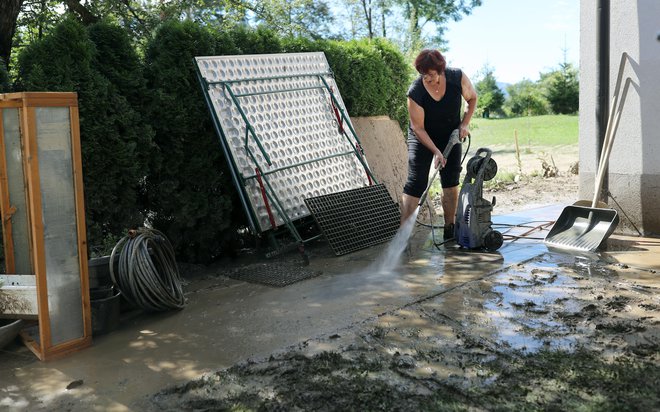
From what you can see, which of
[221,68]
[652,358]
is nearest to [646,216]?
[652,358]

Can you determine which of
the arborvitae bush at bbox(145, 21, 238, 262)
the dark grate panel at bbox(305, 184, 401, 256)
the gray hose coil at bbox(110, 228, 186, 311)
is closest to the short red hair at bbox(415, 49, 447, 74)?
the dark grate panel at bbox(305, 184, 401, 256)

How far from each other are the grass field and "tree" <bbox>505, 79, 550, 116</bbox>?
4697 millimetres

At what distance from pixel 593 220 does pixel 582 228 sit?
0.13 meters

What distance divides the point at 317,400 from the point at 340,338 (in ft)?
2.58

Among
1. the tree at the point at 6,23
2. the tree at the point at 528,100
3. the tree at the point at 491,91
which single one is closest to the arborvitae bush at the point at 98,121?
the tree at the point at 6,23

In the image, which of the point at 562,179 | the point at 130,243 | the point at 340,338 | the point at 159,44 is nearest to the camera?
the point at 340,338

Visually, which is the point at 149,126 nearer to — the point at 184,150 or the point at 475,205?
the point at 184,150

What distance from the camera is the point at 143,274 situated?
3.98m

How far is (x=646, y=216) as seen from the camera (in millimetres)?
5934

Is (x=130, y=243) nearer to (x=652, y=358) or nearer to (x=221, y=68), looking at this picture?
(x=221, y=68)

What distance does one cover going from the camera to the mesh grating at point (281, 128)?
5570 mm

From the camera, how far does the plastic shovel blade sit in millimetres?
5355

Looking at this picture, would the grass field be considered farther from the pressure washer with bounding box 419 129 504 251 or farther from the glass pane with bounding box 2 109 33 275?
the glass pane with bounding box 2 109 33 275

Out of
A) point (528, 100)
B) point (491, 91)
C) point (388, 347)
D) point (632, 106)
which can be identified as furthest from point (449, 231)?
point (491, 91)
